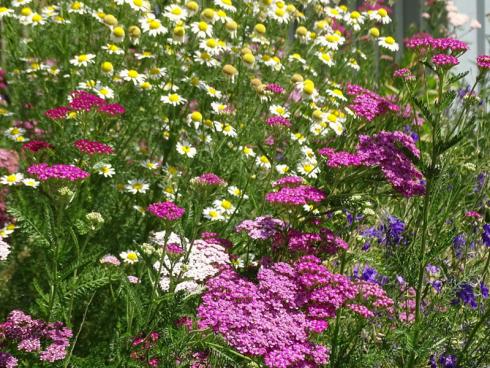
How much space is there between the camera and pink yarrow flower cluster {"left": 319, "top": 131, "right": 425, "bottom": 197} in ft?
8.93

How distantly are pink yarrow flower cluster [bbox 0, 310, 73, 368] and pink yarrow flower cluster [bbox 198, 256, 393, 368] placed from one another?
0.47 meters

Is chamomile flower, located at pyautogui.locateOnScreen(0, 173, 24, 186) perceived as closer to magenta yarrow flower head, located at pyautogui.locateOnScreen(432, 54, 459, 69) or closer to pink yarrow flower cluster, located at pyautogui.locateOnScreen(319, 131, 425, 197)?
pink yarrow flower cluster, located at pyautogui.locateOnScreen(319, 131, 425, 197)

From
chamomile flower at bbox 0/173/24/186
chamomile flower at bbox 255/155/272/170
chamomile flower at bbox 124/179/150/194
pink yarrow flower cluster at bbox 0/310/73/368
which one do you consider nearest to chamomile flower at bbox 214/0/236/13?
chamomile flower at bbox 255/155/272/170

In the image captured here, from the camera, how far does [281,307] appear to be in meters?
2.42

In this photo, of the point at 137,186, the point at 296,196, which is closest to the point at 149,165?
the point at 137,186

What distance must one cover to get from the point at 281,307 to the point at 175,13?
2072mm

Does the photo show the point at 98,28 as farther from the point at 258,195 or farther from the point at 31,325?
the point at 31,325

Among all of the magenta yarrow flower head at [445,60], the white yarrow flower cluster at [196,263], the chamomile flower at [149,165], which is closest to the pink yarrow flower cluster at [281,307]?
the white yarrow flower cluster at [196,263]

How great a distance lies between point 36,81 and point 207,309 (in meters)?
2.35

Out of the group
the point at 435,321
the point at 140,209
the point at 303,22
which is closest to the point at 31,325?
the point at 140,209

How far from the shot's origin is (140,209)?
3.44 meters

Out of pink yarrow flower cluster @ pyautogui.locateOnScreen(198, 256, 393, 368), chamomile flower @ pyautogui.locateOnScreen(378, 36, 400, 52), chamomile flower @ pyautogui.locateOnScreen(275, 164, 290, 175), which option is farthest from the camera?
chamomile flower @ pyautogui.locateOnScreen(378, 36, 400, 52)

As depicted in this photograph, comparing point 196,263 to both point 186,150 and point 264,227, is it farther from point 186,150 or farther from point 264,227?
point 186,150

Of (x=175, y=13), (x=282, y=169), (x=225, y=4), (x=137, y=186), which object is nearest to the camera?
(x=137, y=186)
